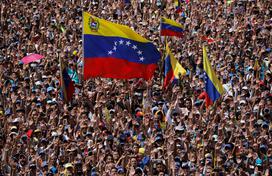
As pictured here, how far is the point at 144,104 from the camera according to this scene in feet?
67.9

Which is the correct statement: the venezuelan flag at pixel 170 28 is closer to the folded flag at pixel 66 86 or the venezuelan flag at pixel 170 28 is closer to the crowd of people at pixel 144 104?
the crowd of people at pixel 144 104

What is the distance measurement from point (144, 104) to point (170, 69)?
1064 millimetres

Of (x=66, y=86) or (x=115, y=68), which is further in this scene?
(x=66, y=86)

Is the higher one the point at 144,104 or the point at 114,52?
the point at 114,52

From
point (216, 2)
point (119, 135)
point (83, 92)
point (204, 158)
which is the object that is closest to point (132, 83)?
point (83, 92)

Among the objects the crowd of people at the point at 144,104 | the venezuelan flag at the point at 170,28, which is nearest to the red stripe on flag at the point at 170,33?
the venezuelan flag at the point at 170,28

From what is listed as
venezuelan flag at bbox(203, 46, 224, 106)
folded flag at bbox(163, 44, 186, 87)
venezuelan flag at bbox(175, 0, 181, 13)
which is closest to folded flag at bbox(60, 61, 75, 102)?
folded flag at bbox(163, 44, 186, 87)

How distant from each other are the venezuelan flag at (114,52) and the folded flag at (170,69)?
145 cm

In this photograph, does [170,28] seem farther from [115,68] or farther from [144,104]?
[115,68]

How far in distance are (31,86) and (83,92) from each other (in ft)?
3.44

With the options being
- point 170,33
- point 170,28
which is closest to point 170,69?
point 170,33

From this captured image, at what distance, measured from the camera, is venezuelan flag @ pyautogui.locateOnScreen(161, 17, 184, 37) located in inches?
922

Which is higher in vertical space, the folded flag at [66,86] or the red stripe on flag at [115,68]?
the red stripe on flag at [115,68]

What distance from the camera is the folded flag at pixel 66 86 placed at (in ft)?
69.9
